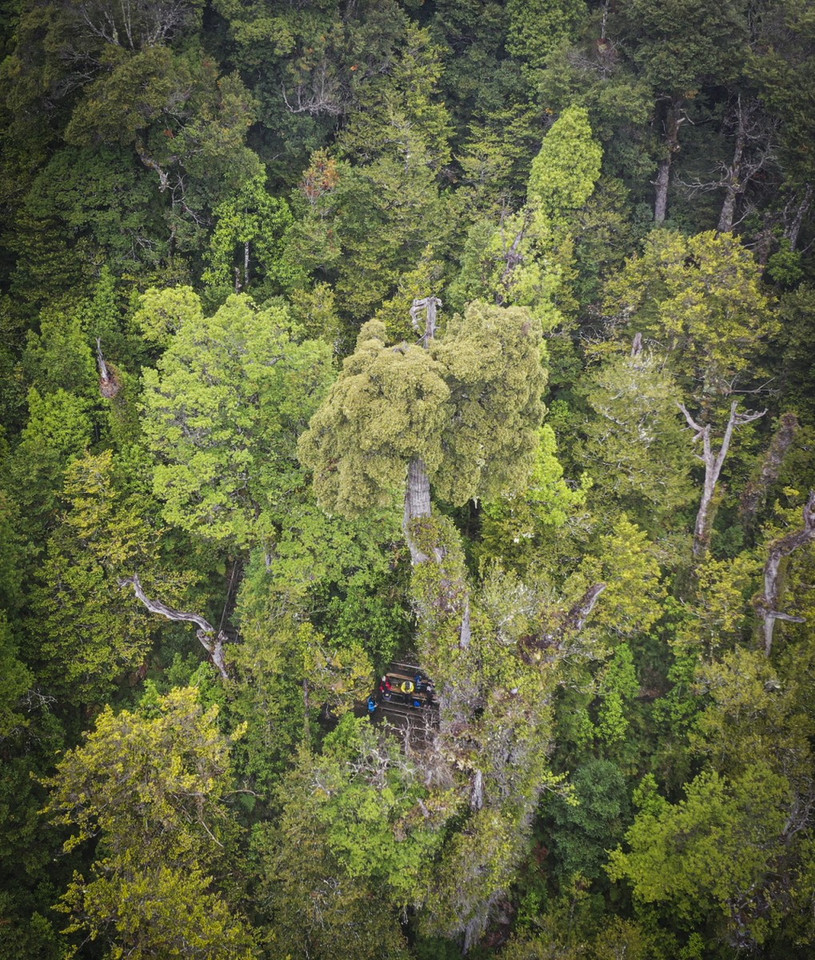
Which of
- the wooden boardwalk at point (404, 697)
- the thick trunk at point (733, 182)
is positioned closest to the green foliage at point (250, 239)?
the wooden boardwalk at point (404, 697)

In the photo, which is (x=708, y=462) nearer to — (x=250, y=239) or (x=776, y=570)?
(x=776, y=570)

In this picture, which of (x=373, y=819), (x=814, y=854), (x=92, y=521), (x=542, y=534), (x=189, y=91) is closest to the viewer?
(x=814, y=854)

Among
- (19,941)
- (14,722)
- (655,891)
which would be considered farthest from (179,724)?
(655,891)

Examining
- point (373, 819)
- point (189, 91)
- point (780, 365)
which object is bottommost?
point (373, 819)

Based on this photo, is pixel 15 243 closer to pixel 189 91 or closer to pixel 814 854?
pixel 189 91

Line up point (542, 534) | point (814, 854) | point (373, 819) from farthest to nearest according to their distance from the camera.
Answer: point (542, 534), point (373, 819), point (814, 854)

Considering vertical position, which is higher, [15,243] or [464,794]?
[15,243]

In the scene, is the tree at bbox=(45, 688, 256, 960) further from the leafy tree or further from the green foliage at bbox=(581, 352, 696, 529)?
the green foliage at bbox=(581, 352, 696, 529)
